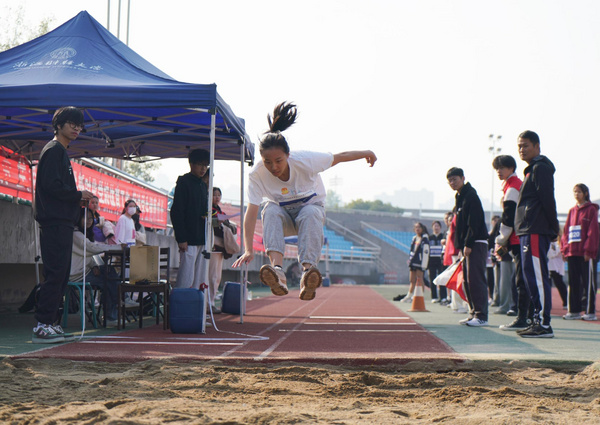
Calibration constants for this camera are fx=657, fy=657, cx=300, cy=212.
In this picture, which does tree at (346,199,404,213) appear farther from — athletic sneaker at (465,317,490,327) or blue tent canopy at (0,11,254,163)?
athletic sneaker at (465,317,490,327)

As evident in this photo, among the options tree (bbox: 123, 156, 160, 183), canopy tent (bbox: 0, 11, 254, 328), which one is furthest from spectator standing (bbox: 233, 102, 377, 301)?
tree (bbox: 123, 156, 160, 183)

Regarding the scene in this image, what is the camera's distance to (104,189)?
1459 centimetres

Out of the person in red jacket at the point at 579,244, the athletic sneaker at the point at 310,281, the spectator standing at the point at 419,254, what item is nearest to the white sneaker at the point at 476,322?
the person in red jacket at the point at 579,244

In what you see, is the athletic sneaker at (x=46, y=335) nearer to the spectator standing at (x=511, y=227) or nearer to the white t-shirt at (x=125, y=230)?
the white t-shirt at (x=125, y=230)

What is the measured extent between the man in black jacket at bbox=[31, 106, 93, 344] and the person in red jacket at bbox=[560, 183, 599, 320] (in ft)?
25.2

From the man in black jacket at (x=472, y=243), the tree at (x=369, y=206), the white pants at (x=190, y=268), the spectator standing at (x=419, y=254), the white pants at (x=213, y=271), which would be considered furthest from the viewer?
the tree at (x=369, y=206)

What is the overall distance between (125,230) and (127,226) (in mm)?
89

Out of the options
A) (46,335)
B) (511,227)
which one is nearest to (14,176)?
(46,335)

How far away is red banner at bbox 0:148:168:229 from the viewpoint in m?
10.6

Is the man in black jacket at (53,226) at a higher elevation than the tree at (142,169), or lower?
lower

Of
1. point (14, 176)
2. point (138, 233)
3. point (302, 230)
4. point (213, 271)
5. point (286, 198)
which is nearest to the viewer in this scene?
point (302, 230)

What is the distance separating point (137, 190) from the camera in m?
16.9

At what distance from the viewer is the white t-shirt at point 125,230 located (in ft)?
36.8

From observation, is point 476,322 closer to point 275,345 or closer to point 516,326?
point 516,326
